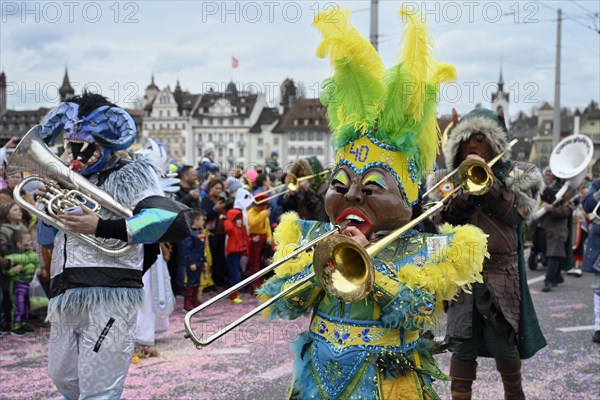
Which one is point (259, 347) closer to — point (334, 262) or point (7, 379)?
point (7, 379)

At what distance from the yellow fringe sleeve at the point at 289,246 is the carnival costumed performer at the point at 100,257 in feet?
1.90

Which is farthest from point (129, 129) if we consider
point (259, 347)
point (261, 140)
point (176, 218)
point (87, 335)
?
point (261, 140)

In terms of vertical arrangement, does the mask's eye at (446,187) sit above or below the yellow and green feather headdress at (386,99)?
below

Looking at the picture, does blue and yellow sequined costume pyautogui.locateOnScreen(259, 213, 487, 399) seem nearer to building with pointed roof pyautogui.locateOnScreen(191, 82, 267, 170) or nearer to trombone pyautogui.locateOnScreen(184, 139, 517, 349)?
trombone pyautogui.locateOnScreen(184, 139, 517, 349)

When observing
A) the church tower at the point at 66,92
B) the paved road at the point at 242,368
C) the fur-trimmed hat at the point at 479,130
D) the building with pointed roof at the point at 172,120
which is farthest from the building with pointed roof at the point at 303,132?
the fur-trimmed hat at the point at 479,130

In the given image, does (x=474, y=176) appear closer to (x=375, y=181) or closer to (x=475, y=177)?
(x=475, y=177)

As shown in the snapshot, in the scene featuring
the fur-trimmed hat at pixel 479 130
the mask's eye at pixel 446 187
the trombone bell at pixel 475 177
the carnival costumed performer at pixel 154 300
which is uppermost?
the fur-trimmed hat at pixel 479 130

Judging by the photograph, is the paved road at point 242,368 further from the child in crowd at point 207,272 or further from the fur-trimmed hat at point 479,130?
the fur-trimmed hat at point 479,130

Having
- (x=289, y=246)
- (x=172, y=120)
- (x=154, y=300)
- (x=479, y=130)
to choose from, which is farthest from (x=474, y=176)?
(x=172, y=120)

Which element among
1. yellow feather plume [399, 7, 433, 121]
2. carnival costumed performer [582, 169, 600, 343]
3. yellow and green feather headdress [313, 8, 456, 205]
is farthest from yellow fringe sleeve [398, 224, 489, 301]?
carnival costumed performer [582, 169, 600, 343]

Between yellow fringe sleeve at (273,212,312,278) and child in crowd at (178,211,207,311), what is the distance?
15.7 feet

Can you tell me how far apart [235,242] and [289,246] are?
587 cm

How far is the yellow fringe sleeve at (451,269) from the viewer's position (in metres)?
2.87

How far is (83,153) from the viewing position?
361 centimetres
